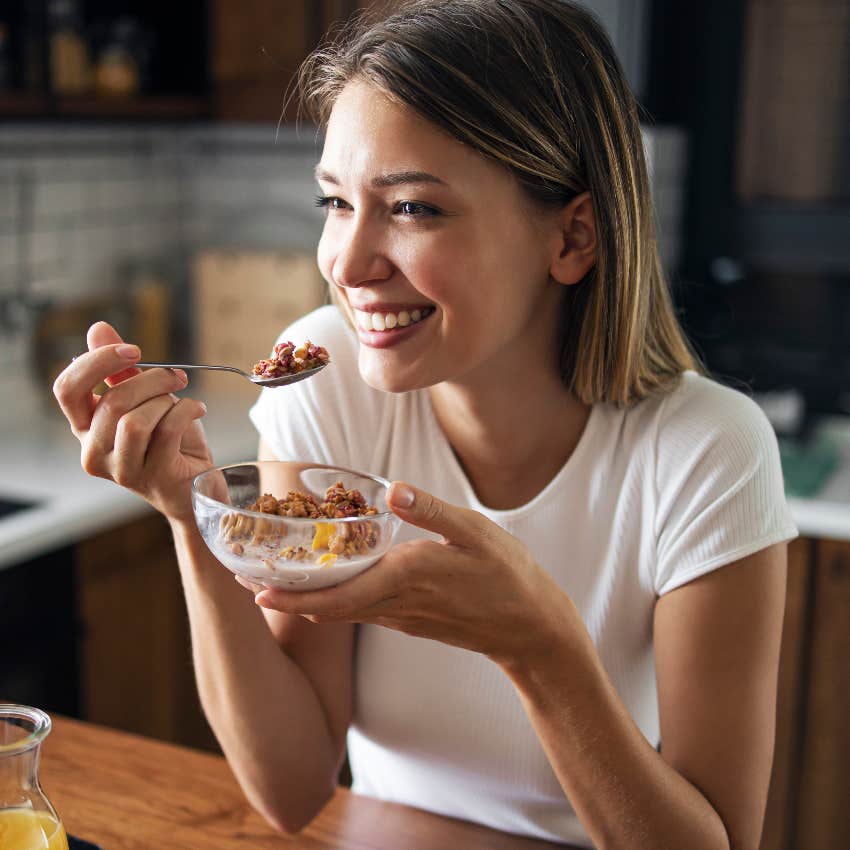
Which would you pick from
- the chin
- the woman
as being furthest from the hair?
the chin

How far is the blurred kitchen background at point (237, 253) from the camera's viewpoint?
2.46m

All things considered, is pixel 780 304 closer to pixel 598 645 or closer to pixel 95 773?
pixel 598 645

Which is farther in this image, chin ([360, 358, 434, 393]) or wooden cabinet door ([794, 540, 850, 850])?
wooden cabinet door ([794, 540, 850, 850])

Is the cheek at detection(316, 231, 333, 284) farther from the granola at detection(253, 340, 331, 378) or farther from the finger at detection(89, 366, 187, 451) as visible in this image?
the finger at detection(89, 366, 187, 451)

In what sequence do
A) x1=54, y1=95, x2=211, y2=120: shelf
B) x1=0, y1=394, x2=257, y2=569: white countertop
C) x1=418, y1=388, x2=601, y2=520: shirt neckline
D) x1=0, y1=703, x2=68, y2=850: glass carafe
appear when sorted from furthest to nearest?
x1=54, y1=95, x2=211, y2=120: shelf < x1=0, y1=394, x2=257, y2=569: white countertop < x1=418, y1=388, x2=601, y2=520: shirt neckline < x1=0, y1=703, x2=68, y2=850: glass carafe

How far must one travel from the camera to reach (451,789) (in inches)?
56.7

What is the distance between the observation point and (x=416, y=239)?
1.20 metres

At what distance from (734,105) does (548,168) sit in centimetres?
208

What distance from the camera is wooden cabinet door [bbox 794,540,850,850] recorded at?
7.93 feet

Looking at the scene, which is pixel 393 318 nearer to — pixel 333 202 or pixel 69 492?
pixel 333 202

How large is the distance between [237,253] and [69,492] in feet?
3.88

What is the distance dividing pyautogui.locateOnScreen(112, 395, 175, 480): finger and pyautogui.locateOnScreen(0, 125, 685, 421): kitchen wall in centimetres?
189

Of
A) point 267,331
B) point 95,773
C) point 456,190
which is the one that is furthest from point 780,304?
point 95,773

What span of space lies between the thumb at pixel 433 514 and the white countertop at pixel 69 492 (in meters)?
1.41
